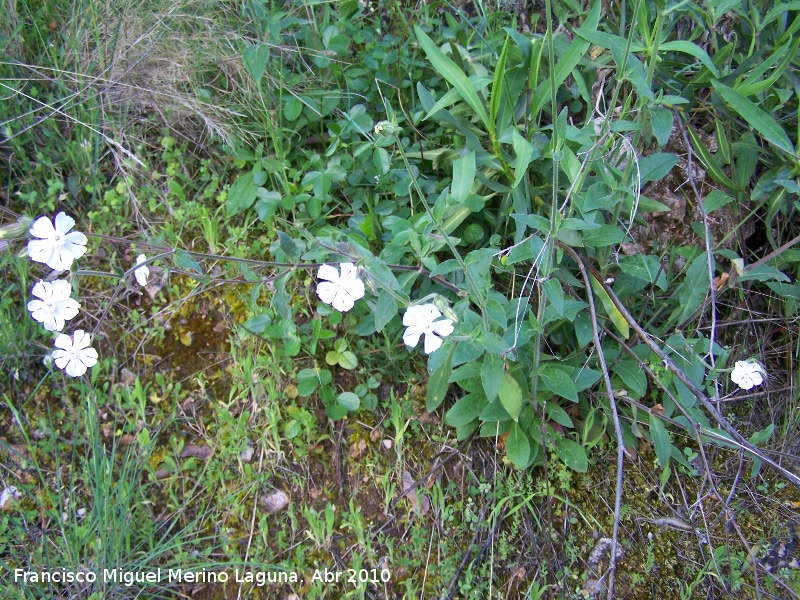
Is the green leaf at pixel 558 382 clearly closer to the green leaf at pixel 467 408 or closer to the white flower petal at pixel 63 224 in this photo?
the green leaf at pixel 467 408

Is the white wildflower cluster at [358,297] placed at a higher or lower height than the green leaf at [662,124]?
lower

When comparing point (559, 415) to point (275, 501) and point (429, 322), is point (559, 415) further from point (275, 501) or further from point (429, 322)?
point (275, 501)

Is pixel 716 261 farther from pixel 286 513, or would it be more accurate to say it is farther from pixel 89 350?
pixel 89 350

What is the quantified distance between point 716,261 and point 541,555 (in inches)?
40.9

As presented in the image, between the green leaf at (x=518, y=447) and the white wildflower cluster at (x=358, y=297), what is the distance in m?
0.47

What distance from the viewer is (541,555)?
167cm

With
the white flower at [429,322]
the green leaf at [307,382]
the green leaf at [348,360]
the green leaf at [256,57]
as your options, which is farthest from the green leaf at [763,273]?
the green leaf at [256,57]

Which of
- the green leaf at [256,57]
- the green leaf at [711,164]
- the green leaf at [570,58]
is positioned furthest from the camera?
the green leaf at [256,57]

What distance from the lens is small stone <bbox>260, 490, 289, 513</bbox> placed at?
5.84 ft

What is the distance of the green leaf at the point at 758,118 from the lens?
5.21ft

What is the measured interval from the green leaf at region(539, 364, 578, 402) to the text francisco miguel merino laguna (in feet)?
2.87

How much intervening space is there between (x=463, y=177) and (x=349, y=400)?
0.75 m

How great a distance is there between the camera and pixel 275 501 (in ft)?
5.87

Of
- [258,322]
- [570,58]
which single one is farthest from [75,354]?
[570,58]
